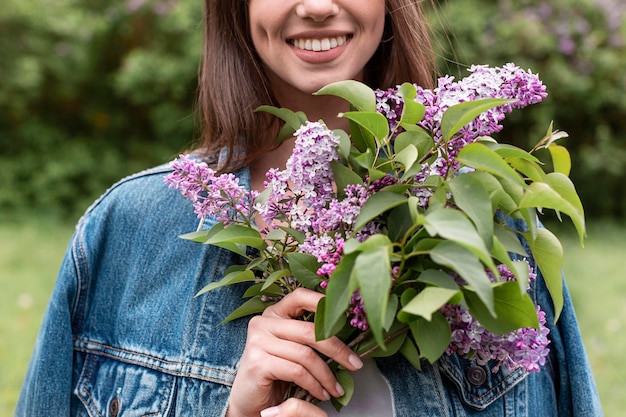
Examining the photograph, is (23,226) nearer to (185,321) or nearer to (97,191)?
(97,191)

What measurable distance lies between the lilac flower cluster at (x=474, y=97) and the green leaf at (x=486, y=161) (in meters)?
0.07

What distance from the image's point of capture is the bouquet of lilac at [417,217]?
101 centimetres

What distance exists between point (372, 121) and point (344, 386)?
42cm

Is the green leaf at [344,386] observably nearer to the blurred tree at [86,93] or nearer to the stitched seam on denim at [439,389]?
the stitched seam on denim at [439,389]

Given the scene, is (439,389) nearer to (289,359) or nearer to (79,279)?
(289,359)

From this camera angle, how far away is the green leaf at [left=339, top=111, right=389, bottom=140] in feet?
3.64

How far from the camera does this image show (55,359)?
160 cm

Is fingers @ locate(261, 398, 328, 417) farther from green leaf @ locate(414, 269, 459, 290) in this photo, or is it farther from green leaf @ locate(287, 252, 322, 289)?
green leaf @ locate(414, 269, 459, 290)

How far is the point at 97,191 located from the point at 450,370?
17.3ft

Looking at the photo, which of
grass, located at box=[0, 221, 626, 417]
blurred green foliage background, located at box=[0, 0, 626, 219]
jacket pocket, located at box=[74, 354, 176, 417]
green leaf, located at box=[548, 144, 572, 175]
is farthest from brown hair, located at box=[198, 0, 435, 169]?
blurred green foliage background, located at box=[0, 0, 626, 219]

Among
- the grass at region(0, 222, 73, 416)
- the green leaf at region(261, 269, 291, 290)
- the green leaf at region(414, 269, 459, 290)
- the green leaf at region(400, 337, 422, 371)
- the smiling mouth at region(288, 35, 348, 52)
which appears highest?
the smiling mouth at region(288, 35, 348, 52)

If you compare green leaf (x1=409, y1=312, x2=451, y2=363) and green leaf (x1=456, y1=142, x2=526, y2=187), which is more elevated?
green leaf (x1=456, y1=142, x2=526, y2=187)

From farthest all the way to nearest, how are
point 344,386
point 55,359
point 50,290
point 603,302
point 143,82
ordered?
1. point 143,82
2. point 603,302
3. point 50,290
4. point 55,359
5. point 344,386

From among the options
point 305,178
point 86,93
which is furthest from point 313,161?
point 86,93
